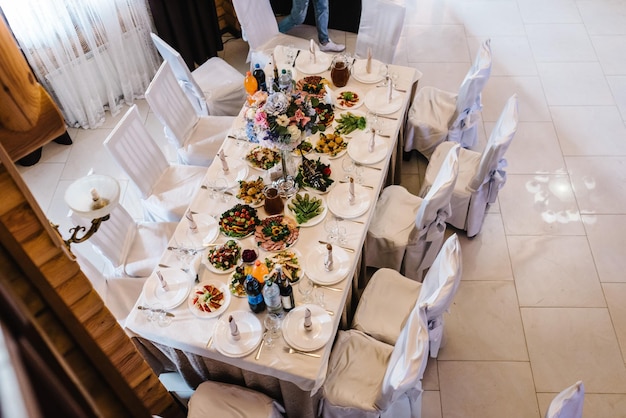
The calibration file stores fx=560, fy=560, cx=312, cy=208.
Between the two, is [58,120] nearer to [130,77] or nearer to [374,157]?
[374,157]

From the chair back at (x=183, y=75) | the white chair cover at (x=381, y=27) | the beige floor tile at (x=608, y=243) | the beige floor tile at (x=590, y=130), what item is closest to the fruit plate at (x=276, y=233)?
the chair back at (x=183, y=75)

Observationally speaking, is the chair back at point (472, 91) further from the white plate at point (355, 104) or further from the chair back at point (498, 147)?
the white plate at point (355, 104)

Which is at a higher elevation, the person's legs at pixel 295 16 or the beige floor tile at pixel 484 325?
the person's legs at pixel 295 16

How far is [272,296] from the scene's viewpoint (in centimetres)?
256

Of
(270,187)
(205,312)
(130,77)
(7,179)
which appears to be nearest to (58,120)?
(7,179)

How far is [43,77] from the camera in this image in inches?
173

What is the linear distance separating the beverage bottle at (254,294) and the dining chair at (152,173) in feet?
3.21

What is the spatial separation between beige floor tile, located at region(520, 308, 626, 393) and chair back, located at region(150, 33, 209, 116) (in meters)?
2.68

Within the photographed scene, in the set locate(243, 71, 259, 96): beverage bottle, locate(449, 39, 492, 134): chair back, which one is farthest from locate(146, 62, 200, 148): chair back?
locate(449, 39, 492, 134): chair back

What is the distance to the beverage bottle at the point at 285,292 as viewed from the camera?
2.61 metres

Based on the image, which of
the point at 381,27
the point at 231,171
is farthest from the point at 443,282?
the point at 381,27

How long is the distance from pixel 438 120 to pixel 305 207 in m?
1.46

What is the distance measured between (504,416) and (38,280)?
2.56m

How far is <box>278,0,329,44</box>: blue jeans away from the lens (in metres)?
4.95
